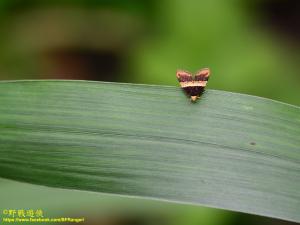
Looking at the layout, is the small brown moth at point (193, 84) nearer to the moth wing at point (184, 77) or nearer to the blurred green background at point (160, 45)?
the moth wing at point (184, 77)

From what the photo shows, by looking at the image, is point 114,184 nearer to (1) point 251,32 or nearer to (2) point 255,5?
(1) point 251,32

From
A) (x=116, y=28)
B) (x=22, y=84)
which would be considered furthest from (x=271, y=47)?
(x=22, y=84)

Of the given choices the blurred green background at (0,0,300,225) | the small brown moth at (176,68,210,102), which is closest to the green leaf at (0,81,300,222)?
the small brown moth at (176,68,210,102)

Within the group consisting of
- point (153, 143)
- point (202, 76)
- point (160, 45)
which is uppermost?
point (160, 45)

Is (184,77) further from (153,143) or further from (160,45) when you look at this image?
(160,45)

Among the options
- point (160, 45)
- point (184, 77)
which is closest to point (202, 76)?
point (184, 77)

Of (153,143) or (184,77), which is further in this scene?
(184,77)

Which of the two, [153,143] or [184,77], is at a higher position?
[184,77]
